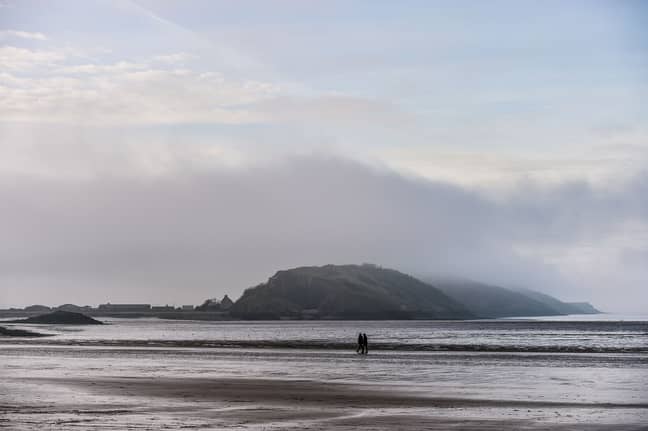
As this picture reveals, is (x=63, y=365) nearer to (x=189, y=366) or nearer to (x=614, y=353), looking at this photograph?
(x=189, y=366)

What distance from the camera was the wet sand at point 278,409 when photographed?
27203 millimetres

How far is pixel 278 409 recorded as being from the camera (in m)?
32.2

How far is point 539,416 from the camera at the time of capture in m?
30.0

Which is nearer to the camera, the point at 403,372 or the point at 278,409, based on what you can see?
the point at 278,409

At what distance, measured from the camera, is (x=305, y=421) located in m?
28.5

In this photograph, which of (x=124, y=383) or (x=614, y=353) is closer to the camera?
A: (x=124, y=383)

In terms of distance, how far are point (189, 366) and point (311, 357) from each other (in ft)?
50.2

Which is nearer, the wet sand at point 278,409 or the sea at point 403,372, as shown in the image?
the wet sand at point 278,409

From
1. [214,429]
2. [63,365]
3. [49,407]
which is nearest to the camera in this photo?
[214,429]

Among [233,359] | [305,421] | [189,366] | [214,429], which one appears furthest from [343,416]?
[233,359]

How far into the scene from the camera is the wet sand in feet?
89.2

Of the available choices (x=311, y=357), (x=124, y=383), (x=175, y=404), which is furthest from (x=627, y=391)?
(x=311, y=357)

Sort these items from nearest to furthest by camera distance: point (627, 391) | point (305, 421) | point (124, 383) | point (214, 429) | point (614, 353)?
point (214, 429)
point (305, 421)
point (627, 391)
point (124, 383)
point (614, 353)

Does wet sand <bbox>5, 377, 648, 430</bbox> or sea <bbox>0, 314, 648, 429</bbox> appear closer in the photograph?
wet sand <bbox>5, 377, 648, 430</bbox>
